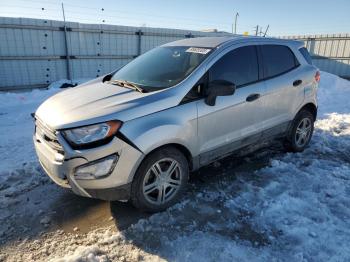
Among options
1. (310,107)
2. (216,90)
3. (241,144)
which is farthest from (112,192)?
(310,107)

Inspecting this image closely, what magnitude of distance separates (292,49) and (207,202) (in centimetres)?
288

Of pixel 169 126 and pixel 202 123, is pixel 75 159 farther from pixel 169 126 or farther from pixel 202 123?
pixel 202 123

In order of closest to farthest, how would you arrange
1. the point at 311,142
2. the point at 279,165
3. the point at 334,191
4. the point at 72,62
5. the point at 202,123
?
the point at 202,123 → the point at 334,191 → the point at 279,165 → the point at 311,142 → the point at 72,62

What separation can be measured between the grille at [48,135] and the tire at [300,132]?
11.8ft

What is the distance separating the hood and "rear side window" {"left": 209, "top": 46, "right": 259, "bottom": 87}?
0.78 m

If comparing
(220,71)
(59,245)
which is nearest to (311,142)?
(220,71)

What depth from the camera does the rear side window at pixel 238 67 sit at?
3.75 metres

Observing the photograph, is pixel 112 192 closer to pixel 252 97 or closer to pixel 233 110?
pixel 233 110

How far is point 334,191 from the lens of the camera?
12.9ft

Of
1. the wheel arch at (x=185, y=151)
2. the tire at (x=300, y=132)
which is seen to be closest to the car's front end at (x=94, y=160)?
the wheel arch at (x=185, y=151)

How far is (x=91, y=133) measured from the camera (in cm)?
290

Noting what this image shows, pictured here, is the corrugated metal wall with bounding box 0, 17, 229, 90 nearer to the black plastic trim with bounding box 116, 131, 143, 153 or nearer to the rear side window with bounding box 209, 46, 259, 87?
the rear side window with bounding box 209, 46, 259, 87

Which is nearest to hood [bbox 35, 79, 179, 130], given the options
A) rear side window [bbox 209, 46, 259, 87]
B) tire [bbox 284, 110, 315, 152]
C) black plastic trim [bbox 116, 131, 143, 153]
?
black plastic trim [bbox 116, 131, 143, 153]

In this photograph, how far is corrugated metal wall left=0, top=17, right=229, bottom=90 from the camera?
10.4 m
